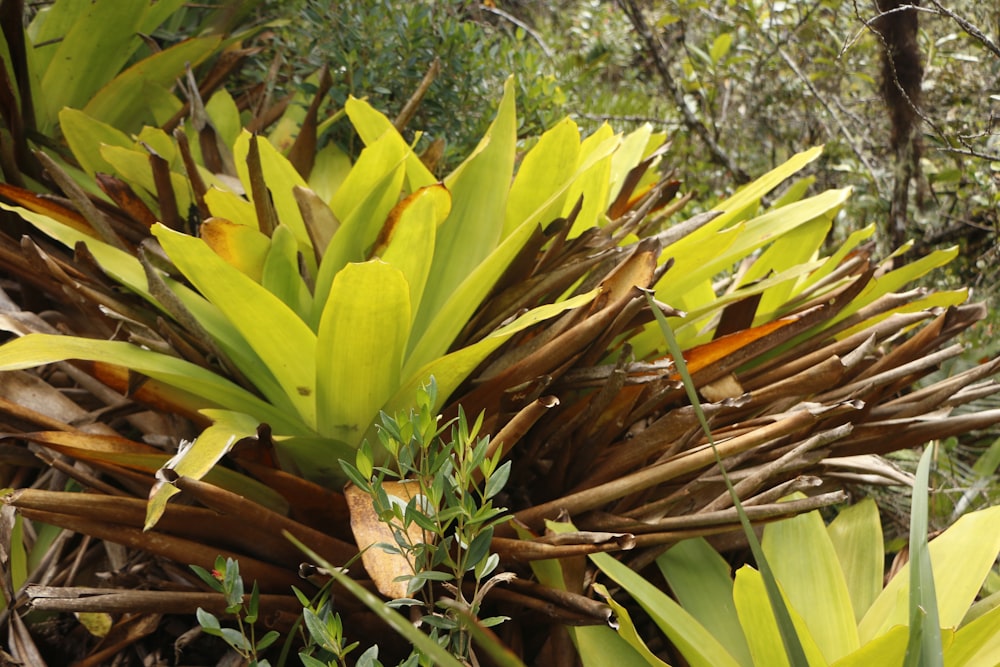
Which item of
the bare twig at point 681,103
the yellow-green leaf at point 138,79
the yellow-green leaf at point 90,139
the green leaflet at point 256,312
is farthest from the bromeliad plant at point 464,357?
the bare twig at point 681,103

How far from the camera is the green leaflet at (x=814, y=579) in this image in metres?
0.76

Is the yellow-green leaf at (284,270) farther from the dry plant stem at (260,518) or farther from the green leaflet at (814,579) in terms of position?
the green leaflet at (814,579)

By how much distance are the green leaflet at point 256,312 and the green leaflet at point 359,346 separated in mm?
33

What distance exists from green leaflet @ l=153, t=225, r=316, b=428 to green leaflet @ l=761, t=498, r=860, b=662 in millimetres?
490

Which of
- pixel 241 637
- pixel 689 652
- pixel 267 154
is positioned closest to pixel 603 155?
pixel 267 154

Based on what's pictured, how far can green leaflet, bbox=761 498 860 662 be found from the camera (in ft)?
2.49

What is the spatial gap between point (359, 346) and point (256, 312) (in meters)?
0.11

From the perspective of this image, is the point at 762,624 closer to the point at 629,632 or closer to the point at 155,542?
the point at 629,632

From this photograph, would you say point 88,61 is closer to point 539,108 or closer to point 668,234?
point 539,108

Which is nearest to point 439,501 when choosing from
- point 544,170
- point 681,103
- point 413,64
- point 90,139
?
point 544,170

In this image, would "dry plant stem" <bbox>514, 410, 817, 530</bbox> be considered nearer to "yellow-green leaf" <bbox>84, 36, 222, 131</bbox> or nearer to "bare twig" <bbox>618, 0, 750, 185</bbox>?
"yellow-green leaf" <bbox>84, 36, 222, 131</bbox>

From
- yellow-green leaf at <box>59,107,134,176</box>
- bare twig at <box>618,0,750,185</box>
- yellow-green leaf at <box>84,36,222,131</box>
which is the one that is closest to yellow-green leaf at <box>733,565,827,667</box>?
yellow-green leaf at <box>59,107,134,176</box>

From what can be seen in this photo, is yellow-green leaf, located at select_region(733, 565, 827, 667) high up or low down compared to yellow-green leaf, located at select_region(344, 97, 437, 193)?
down

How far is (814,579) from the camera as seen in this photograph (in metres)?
0.80
